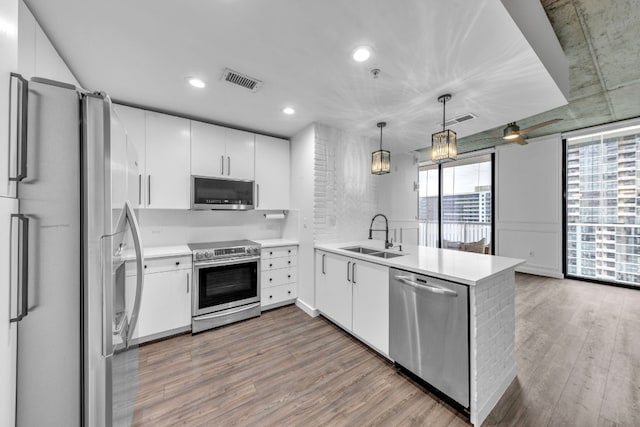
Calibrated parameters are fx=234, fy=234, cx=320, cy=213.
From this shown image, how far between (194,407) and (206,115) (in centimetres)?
295

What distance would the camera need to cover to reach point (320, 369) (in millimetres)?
2080

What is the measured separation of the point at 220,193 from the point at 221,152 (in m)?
0.55

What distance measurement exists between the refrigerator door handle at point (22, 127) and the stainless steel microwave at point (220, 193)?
7.08 ft

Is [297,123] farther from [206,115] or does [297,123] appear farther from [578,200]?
[578,200]

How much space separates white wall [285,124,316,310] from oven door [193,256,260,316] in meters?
0.63

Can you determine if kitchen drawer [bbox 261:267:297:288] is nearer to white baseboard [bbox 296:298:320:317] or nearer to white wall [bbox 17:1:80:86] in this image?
white baseboard [bbox 296:298:320:317]

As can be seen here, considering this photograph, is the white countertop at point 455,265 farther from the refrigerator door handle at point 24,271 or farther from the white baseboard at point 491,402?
the refrigerator door handle at point 24,271

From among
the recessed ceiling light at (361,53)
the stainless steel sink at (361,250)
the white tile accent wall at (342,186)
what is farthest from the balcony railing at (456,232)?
the recessed ceiling light at (361,53)

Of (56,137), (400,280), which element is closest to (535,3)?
(400,280)

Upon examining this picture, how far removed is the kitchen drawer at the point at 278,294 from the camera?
3184mm

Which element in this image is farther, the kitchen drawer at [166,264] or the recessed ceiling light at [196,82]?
the kitchen drawer at [166,264]

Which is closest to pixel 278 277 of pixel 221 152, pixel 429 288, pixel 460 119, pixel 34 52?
pixel 221 152

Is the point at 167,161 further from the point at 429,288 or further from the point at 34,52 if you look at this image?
the point at 429,288

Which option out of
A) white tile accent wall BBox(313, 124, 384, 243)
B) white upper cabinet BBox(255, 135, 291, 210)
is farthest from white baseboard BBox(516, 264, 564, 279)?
white upper cabinet BBox(255, 135, 291, 210)
